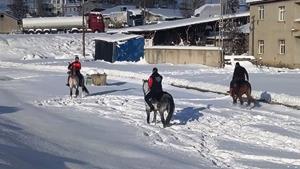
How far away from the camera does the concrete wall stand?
159 feet

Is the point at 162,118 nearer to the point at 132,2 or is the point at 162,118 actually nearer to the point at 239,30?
the point at 239,30

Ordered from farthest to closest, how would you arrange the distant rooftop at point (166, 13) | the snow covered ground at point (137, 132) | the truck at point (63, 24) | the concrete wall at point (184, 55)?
the distant rooftop at point (166, 13) < the truck at point (63, 24) < the concrete wall at point (184, 55) < the snow covered ground at point (137, 132)

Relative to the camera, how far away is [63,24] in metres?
87.1

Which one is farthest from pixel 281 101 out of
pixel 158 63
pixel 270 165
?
pixel 158 63

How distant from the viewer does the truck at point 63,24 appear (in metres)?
85.6

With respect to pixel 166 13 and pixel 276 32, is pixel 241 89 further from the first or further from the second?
pixel 166 13

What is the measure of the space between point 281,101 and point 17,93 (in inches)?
471

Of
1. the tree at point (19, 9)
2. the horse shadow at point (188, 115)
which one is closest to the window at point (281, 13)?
the horse shadow at point (188, 115)

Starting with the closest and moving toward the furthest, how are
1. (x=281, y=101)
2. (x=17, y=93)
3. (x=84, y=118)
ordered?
1. (x=84, y=118)
2. (x=281, y=101)
3. (x=17, y=93)

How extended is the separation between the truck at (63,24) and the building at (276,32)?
1387 inches

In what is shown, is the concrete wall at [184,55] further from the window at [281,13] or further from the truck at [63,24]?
the truck at [63,24]

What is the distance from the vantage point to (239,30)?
63.2 m

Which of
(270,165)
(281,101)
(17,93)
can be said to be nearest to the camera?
(270,165)

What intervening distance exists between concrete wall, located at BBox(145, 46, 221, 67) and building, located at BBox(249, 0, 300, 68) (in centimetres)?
576
